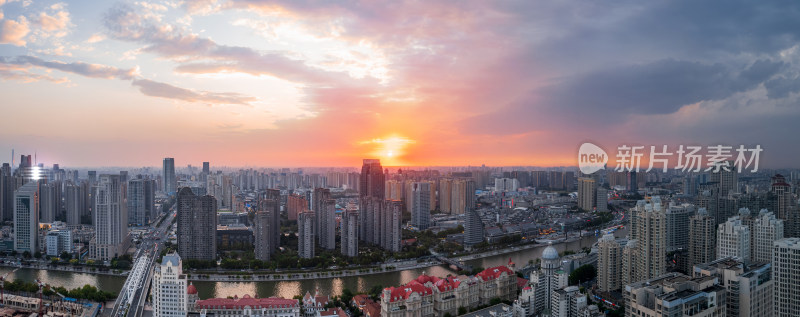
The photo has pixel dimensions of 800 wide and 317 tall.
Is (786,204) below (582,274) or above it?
above

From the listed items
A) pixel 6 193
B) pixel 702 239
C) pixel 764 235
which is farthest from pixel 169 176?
pixel 764 235

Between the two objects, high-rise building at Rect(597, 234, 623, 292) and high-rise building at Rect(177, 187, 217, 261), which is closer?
high-rise building at Rect(597, 234, 623, 292)

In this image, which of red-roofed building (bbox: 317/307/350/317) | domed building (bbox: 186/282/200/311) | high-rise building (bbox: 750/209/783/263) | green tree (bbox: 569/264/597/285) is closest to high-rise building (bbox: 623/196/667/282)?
green tree (bbox: 569/264/597/285)

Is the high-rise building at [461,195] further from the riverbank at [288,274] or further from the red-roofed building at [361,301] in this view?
the red-roofed building at [361,301]

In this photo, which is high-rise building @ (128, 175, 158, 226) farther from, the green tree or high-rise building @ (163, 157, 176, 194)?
the green tree

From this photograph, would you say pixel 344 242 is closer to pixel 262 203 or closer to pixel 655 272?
pixel 262 203

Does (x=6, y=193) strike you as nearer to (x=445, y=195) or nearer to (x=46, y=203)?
(x=46, y=203)
